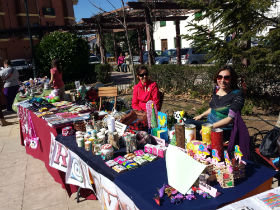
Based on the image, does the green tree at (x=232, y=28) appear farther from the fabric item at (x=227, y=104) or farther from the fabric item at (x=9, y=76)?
the fabric item at (x=9, y=76)

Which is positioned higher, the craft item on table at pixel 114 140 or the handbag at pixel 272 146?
the craft item on table at pixel 114 140

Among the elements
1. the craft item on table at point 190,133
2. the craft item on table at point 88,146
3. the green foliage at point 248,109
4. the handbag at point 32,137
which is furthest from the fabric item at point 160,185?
the green foliage at point 248,109

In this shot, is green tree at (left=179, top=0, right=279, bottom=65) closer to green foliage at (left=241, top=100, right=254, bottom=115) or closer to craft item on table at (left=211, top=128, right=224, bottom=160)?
green foliage at (left=241, top=100, right=254, bottom=115)

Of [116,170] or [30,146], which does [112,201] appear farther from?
[30,146]

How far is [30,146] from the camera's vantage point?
4730 mm

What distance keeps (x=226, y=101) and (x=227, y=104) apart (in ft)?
0.12

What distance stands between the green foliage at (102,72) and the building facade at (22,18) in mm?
11679

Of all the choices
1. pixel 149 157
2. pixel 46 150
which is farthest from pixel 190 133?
pixel 46 150

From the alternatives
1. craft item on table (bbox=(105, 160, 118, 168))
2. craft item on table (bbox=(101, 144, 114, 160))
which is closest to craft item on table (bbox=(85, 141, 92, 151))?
craft item on table (bbox=(101, 144, 114, 160))

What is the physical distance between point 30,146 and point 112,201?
3.13 meters

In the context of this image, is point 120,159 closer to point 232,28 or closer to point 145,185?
point 145,185

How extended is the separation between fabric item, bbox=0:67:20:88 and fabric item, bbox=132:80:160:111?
5120mm

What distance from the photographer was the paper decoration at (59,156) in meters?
3.14

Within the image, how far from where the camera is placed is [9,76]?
747 cm
